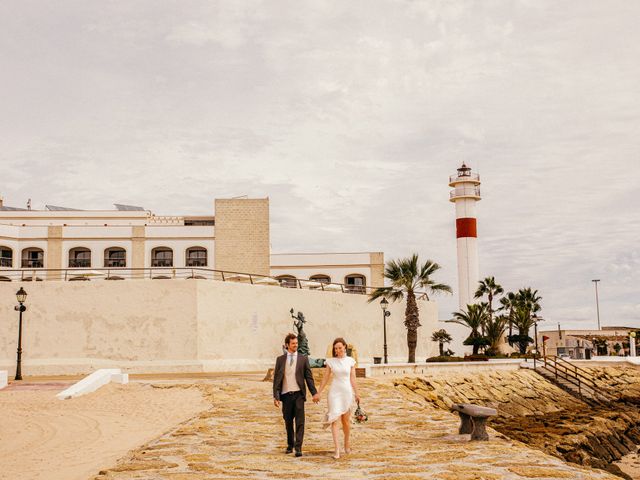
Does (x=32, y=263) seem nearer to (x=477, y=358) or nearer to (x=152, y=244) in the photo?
(x=152, y=244)

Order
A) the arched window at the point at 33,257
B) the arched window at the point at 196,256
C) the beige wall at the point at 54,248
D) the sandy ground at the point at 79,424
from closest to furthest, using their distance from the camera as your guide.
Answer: the sandy ground at the point at 79,424 < the beige wall at the point at 54,248 < the arched window at the point at 33,257 < the arched window at the point at 196,256

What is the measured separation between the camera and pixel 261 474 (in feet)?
29.5

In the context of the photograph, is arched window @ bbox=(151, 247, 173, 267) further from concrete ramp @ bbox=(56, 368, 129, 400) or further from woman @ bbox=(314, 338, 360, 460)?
woman @ bbox=(314, 338, 360, 460)

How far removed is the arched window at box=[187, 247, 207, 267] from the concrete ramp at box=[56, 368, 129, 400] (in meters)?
27.1

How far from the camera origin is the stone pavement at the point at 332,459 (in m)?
8.95

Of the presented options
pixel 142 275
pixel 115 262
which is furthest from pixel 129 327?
pixel 115 262

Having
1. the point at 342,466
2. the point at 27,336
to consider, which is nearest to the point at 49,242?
the point at 27,336

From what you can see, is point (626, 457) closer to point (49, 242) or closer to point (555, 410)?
point (555, 410)

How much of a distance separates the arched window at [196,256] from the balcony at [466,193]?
879 inches

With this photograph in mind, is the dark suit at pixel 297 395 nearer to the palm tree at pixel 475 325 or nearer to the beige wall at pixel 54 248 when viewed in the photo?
the palm tree at pixel 475 325

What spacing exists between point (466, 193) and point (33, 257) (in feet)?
114

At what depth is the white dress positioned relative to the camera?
9773 millimetres

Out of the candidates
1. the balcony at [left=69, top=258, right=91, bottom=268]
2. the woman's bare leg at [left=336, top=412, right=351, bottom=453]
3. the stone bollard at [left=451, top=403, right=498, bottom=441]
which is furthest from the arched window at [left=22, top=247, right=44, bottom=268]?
the woman's bare leg at [left=336, top=412, right=351, bottom=453]

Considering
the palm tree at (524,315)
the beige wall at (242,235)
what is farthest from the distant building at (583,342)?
the beige wall at (242,235)
